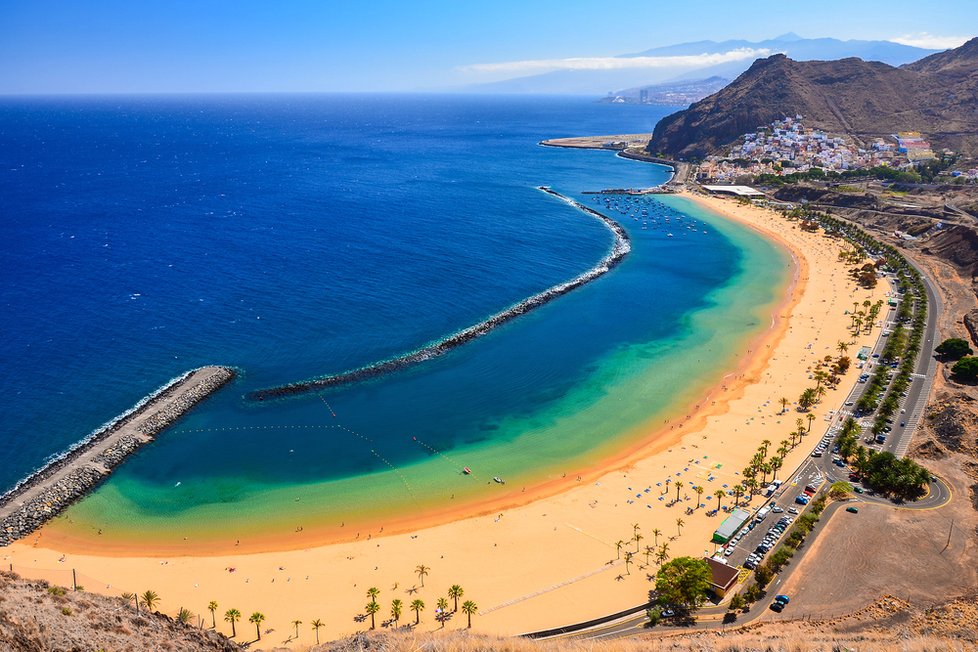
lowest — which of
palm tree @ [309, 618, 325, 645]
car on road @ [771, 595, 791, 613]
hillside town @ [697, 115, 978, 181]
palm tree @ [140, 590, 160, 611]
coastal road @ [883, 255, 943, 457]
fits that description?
palm tree @ [309, 618, 325, 645]

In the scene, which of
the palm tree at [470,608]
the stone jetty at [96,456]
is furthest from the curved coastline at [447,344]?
the palm tree at [470,608]

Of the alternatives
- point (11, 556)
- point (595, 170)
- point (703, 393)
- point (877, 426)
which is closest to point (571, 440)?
point (703, 393)

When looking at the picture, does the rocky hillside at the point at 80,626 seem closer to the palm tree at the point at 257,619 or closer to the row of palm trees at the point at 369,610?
the palm tree at the point at 257,619

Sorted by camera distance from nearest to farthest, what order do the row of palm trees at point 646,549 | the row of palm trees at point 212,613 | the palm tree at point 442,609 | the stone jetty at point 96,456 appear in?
1. the row of palm trees at point 212,613
2. the palm tree at point 442,609
3. the row of palm trees at point 646,549
4. the stone jetty at point 96,456

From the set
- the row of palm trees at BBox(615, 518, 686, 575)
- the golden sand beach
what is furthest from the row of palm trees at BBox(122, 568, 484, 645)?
the row of palm trees at BBox(615, 518, 686, 575)

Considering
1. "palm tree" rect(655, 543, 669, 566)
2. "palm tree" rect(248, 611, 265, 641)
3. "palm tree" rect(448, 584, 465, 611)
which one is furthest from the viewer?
"palm tree" rect(655, 543, 669, 566)

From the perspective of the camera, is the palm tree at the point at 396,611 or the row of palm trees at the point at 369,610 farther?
the palm tree at the point at 396,611

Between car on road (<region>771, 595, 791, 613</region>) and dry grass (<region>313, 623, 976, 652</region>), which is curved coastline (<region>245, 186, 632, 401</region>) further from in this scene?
car on road (<region>771, 595, 791, 613</region>)
